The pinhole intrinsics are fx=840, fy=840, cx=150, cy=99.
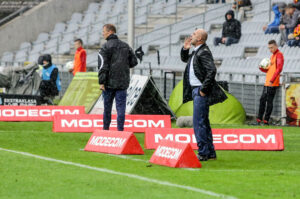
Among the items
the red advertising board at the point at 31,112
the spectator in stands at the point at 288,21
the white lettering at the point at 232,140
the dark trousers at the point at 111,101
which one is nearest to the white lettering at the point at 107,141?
the dark trousers at the point at 111,101

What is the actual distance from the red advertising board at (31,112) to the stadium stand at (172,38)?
4.68 metres

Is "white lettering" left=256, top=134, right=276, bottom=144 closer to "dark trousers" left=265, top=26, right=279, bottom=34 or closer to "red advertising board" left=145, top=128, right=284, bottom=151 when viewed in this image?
"red advertising board" left=145, top=128, right=284, bottom=151

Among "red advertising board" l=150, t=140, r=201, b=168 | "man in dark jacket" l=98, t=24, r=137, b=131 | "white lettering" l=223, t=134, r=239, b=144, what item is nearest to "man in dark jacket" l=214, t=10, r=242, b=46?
"man in dark jacket" l=98, t=24, r=137, b=131

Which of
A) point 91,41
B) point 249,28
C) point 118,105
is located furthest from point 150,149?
point 91,41

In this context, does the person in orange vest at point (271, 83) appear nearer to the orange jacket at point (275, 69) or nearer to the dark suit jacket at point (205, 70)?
the orange jacket at point (275, 69)

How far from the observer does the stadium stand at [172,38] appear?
23.5 meters

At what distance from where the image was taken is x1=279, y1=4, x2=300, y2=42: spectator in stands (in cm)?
2434

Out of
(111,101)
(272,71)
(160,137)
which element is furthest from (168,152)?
(272,71)

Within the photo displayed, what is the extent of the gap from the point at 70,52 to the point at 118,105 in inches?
906

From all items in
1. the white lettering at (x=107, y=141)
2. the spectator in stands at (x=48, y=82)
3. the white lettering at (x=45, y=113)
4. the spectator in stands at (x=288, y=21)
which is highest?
the spectator in stands at (x=288, y=21)

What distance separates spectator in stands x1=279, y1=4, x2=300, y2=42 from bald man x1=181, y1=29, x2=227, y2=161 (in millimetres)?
12492

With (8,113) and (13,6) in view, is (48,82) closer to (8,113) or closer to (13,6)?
(8,113)

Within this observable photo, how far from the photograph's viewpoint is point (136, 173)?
1045 centimetres

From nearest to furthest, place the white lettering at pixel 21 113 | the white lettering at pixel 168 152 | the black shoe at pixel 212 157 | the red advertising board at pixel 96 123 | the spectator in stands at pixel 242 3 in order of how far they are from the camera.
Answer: the white lettering at pixel 168 152 < the black shoe at pixel 212 157 < the red advertising board at pixel 96 123 < the white lettering at pixel 21 113 < the spectator in stands at pixel 242 3
